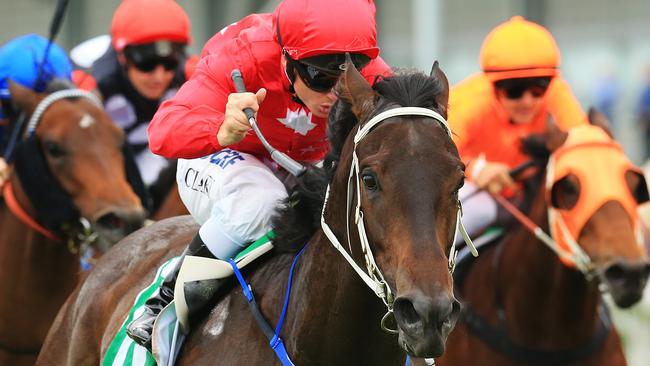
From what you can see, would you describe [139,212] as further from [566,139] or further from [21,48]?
[566,139]

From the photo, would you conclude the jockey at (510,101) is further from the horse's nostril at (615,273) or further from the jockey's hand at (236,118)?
the jockey's hand at (236,118)

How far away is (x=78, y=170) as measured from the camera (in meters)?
6.17

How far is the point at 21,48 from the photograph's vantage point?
7.18 metres

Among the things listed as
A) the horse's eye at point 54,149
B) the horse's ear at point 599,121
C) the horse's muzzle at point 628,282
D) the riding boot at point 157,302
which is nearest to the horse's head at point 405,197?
the riding boot at point 157,302

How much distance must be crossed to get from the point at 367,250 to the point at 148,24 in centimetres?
498

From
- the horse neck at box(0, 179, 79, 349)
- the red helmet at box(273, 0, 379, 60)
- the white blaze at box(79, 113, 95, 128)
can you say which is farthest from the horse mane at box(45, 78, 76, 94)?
the red helmet at box(273, 0, 379, 60)

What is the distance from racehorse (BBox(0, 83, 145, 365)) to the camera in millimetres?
6125

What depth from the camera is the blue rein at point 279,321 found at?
367cm

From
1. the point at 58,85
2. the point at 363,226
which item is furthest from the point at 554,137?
the point at 363,226

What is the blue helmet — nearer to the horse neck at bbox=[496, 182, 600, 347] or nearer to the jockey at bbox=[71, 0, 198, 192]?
the jockey at bbox=[71, 0, 198, 192]

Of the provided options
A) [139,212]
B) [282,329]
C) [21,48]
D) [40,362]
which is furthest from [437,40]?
[282,329]

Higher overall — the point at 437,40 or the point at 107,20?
the point at 437,40

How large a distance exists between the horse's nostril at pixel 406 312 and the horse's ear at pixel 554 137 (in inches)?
131

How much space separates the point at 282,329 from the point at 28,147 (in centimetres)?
298
